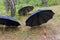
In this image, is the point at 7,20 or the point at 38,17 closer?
the point at 7,20

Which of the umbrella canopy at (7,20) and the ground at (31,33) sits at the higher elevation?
the umbrella canopy at (7,20)

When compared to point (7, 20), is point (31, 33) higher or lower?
lower

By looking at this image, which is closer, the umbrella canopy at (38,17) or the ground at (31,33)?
the ground at (31,33)

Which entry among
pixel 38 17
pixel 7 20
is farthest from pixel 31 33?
pixel 7 20

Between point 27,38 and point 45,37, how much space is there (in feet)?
1.92

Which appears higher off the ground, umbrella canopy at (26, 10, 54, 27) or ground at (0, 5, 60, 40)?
umbrella canopy at (26, 10, 54, 27)

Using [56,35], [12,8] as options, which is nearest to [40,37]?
[56,35]

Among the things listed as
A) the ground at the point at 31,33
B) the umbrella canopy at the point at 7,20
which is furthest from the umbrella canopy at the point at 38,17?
the umbrella canopy at the point at 7,20

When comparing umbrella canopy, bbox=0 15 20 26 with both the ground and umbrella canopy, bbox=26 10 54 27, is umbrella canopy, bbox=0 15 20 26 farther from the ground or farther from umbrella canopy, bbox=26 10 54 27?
umbrella canopy, bbox=26 10 54 27

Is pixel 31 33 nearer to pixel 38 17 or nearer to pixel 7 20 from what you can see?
pixel 38 17

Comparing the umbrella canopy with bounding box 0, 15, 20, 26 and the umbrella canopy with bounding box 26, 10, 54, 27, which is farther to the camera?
the umbrella canopy with bounding box 26, 10, 54, 27

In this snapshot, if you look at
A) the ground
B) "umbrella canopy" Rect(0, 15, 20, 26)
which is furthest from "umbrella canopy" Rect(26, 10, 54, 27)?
"umbrella canopy" Rect(0, 15, 20, 26)

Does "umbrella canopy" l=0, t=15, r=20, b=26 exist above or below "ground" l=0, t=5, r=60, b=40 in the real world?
above

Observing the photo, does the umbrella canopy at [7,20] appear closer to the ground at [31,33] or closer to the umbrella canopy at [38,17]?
the ground at [31,33]
